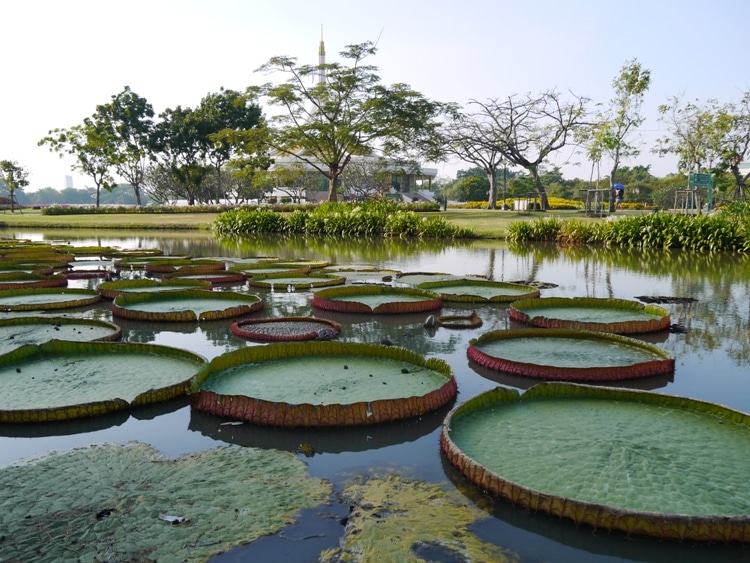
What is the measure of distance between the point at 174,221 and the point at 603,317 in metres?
29.0

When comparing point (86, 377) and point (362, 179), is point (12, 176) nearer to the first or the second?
point (362, 179)

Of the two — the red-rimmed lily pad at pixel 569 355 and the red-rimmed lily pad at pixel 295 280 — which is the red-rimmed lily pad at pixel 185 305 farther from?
the red-rimmed lily pad at pixel 569 355

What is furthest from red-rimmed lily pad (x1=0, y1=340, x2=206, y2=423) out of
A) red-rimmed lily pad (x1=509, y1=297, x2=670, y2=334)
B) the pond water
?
red-rimmed lily pad (x1=509, y1=297, x2=670, y2=334)

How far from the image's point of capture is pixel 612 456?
301cm

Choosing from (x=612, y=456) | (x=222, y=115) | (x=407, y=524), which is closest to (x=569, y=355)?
(x=612, y=456)

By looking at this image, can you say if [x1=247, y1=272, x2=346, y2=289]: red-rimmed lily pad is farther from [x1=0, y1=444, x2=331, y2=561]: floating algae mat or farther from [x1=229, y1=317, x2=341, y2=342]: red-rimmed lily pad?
[x1=0, y1=444, x2=331, y2=561]: floating algae mat

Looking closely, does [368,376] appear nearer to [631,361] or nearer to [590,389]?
[590,389]

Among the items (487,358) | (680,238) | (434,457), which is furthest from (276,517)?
(680,238)

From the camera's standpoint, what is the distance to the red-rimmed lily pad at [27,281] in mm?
8547

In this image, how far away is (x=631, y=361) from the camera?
4938 mm

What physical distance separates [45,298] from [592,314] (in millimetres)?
6680

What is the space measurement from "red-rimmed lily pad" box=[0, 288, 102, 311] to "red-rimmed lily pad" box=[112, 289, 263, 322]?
0.73 metres

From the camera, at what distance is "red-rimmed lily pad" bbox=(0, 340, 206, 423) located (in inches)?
148

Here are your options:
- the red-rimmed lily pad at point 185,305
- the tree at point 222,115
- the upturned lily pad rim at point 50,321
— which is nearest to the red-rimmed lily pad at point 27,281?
the red-rimmed lily pad at point 185,305
